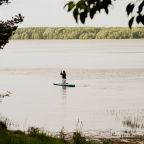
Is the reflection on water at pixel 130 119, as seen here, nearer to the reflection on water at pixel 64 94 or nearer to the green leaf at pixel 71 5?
the reflection on water at pixel 64 94

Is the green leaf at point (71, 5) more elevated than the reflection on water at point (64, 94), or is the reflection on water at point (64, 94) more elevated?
the reflection on water at point (64, 94)

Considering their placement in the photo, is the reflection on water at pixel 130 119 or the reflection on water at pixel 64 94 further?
the reflection on water at pixel 64 94

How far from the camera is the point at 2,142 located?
36.2ft

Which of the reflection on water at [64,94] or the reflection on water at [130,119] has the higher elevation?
the reflection on water at [64,94]

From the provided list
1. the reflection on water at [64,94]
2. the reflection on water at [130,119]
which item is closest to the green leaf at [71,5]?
the reflection on water at [130,119]

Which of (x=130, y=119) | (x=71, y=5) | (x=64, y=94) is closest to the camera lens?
(x=71, y=5)

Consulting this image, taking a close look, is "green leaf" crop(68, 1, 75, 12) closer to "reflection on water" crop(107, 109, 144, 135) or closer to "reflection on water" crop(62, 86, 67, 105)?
"reflection on water" crop(107, 109, 144, 135)

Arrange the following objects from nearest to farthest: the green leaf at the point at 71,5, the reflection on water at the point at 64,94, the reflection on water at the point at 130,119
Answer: the green leaf at the point at 71,5, the reflection on water at the point at 130,119, the reflection on water at the point at 64,94

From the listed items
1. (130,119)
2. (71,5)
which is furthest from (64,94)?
(71,5)

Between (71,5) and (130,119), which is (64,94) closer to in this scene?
(130,119)

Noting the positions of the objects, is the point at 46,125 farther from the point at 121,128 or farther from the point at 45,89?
the point at 45,89

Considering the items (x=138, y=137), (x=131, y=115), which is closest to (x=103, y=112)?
(x=131, y=115)

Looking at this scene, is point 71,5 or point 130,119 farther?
point 130,119

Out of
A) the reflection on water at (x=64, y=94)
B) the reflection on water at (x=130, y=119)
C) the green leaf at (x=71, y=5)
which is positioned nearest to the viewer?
the green leaf at (x=71, y=5)
